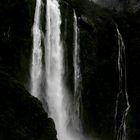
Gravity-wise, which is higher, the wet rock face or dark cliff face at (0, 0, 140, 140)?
dark cliff face at (0, 0, 140, 140)

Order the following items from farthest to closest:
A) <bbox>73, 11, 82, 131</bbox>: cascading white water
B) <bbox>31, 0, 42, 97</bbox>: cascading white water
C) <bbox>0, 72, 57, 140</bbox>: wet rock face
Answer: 1. <bbox>73, 11, 82, 131</bbox>: cascading white water
2. <bbox>31, 0, 42, 97</bbox>: cascading white water
3. <bbox>0, 72, 57, 140</bbox>: wet rock face

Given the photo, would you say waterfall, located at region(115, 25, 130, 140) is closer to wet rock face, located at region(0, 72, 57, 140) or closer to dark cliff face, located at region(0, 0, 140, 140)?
dark cliff face, located at region(0, 0, 140, 140)

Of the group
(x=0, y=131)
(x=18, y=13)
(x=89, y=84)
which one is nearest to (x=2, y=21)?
(x=18, y=13)

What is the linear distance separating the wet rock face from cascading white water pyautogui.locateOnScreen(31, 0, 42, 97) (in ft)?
18.8

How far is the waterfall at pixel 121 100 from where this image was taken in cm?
3600

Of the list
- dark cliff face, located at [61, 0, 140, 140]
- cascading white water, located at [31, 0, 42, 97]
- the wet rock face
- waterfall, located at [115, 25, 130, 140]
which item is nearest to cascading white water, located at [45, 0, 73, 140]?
cascading white water, located at [31, 0, 42, 97]

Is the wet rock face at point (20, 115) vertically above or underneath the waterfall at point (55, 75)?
underneath

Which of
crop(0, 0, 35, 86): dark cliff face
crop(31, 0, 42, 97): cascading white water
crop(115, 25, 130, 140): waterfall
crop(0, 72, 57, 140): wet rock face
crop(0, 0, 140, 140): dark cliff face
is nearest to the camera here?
→ crop(0, 72, 57, 140): wet rock face

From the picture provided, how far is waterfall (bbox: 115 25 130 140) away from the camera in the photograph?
36000 mm

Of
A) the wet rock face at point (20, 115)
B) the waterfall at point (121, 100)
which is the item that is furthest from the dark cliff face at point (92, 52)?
the wet rock face at point (20, 115)

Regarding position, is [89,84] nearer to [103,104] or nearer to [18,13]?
[103,104]

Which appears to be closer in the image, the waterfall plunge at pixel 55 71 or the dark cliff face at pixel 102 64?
the waterfall plunge at pixel 55 71

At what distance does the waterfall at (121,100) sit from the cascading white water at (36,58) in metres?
6.87

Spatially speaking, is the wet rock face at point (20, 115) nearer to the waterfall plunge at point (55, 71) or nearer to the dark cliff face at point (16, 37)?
the dark cliff face at point (16, 37)
